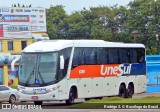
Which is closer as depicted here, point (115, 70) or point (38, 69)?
point (38, 69)

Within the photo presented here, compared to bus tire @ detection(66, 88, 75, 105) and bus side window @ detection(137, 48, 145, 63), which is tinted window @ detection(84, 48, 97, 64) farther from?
bus side window @ detection(137, 48, 145, 63)

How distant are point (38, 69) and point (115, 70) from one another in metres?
6.37

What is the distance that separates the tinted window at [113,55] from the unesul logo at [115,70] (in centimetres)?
35

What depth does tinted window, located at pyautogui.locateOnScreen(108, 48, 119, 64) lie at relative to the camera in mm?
30719

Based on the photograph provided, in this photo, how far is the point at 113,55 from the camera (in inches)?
1224

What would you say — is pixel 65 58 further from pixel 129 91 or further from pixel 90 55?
pixel 129 91

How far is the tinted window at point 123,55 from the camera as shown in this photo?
3171cm

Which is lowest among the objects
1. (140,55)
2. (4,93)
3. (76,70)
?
(4,93)

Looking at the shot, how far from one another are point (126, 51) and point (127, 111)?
12438mm

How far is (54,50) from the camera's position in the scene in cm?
2645

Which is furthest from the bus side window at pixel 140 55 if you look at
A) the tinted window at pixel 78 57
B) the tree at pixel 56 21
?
the tree at pixel 56 21

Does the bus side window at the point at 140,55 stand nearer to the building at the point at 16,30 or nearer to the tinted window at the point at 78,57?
the tinted window at the point at 78,57

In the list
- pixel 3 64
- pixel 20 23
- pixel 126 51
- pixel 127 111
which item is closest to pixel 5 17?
pixel 20 23

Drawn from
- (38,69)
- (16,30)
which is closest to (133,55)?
(38,69)
